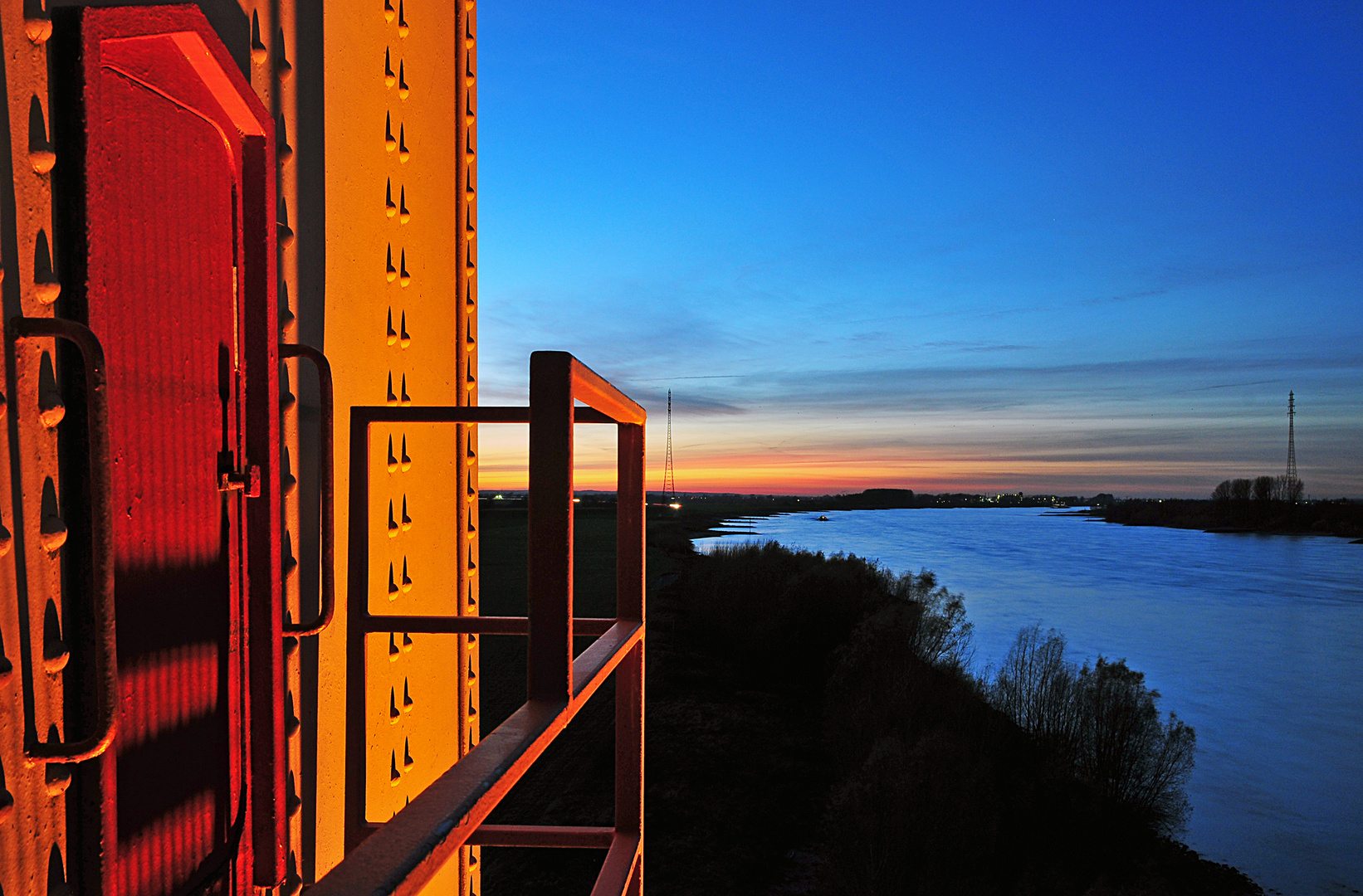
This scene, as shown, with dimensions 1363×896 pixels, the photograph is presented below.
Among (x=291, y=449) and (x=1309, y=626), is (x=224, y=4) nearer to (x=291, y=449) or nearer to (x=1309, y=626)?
(x=291, y=449)

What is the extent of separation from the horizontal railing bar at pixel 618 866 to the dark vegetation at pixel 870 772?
10303mm

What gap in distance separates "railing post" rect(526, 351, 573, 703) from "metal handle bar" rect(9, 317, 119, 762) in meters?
0.63

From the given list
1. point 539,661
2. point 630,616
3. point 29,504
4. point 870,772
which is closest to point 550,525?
point 539,661

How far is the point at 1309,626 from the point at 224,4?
213ft

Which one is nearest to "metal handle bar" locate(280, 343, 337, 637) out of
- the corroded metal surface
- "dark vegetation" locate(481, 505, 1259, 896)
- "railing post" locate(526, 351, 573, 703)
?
the corroded metal surface

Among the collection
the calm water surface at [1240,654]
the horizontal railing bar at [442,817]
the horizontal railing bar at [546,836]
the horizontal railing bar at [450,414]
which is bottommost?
the calm water surface at [1240,654]

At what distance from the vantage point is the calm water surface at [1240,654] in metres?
20.4

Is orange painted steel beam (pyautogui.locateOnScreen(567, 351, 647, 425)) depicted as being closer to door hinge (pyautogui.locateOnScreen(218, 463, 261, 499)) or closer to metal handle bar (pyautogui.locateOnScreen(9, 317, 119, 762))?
metal handle bar (pyautogui.locateOnScreen(9, 317, 119, 762))

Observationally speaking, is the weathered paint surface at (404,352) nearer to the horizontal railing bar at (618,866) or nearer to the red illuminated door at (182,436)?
the red illuminated door at (182,436)

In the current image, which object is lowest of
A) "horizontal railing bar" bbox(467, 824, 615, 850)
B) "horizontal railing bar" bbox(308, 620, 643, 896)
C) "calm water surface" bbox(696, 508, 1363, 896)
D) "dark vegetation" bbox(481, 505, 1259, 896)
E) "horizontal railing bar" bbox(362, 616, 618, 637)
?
"calm water surface" bbox(696, 508, 1363, 896)

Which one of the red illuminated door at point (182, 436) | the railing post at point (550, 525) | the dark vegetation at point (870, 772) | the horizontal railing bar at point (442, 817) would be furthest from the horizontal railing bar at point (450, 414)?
the dark vegetation at point (870, 772)

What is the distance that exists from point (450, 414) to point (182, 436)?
0.95 meters

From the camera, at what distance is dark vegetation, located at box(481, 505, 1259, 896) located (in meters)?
12.5

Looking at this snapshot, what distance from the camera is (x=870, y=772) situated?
520 inches
